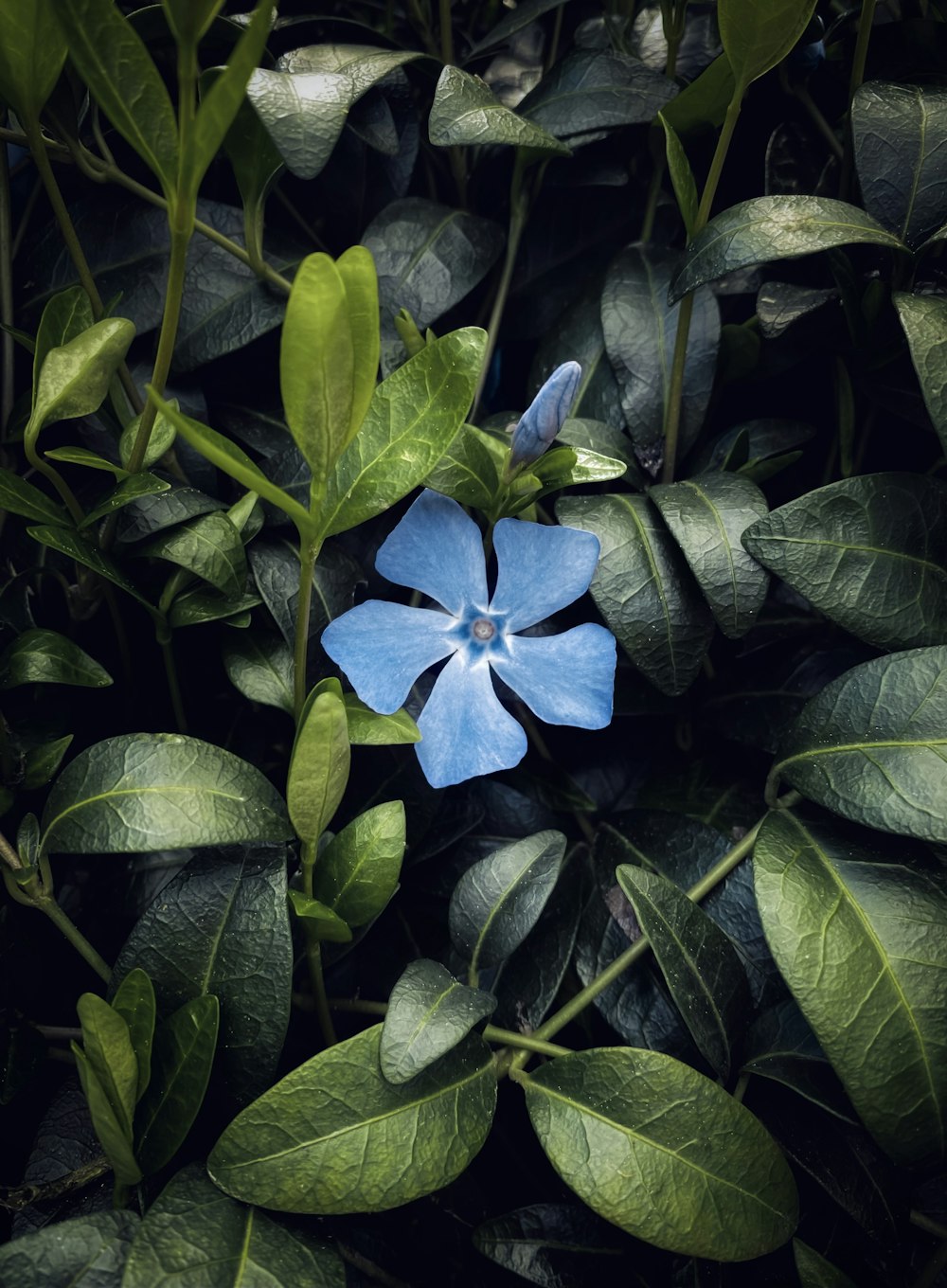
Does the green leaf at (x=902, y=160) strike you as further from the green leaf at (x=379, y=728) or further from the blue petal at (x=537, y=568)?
the green leaf at (x=379, y=728)

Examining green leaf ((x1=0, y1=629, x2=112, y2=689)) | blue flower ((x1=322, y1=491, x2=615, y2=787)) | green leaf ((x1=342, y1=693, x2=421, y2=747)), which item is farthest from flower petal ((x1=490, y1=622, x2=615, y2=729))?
green leaf ((x1=0, y1=629, x2=112, y2=689))

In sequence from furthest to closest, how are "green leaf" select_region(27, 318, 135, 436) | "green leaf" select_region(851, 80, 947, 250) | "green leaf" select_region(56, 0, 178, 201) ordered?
1. "green leaf" select_region(851, 80, 947, 250)
2. "green leaf" select_region(27, 318, 135, 436)
3. "green leaf" select_region(56, 0, 178, 201)

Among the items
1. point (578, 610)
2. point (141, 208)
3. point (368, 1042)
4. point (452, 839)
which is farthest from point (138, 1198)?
point (141, 208)

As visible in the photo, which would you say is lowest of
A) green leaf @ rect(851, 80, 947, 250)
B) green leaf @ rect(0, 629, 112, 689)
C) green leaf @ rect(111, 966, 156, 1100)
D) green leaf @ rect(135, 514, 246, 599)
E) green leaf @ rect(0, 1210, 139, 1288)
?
green leaf @ rect(0, 1210, 139, 1288)

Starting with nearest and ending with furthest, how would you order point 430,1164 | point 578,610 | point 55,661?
1. point 430,1164
2. point 55,661
3. point 578,610

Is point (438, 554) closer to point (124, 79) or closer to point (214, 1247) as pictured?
point (124, 79)

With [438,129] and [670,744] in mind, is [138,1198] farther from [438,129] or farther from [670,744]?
[438,129]

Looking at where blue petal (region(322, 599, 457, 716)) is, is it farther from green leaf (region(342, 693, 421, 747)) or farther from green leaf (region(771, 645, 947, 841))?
green leaf (region(771, 645, 947, 841))
